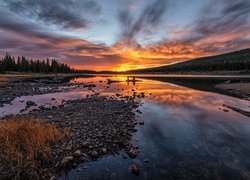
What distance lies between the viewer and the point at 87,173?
833 centimetres

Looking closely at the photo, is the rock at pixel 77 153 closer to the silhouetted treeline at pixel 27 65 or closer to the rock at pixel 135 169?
the rock at pixel 135 169

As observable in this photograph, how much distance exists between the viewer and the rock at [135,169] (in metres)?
8.42

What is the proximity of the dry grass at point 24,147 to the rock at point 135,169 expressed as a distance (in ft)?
12.8

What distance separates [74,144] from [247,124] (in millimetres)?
13909

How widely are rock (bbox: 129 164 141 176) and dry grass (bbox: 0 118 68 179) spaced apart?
389 cm

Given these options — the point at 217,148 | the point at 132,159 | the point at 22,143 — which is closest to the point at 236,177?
the point at 217,148

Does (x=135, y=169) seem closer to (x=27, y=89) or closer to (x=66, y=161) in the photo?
(x=66, y=161)

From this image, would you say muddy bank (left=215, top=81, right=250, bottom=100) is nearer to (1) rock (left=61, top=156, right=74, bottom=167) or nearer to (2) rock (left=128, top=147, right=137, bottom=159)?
(2) rock (left=128, top=147, right=137, bottom=159)

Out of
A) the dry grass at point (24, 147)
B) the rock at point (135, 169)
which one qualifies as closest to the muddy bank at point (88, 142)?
the dry grass at point (24, 147)

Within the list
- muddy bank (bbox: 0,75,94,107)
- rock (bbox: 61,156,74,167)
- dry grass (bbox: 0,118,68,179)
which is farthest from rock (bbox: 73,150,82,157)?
muddy bank (bbox: 0,75,94,107)

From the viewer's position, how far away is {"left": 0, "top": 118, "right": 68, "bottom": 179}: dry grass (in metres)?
7.29

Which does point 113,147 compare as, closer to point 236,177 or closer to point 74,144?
point 74,144

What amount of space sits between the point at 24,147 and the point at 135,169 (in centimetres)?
522

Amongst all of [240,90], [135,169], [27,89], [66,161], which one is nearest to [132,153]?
[135,169]
